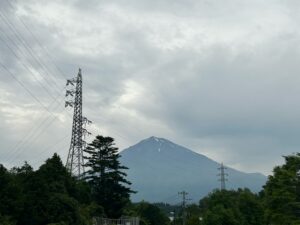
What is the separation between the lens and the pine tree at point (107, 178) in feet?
208

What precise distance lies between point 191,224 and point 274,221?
5255 centimetres

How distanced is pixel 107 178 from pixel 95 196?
8.60 ft

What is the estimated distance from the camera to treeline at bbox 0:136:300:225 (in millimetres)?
40906

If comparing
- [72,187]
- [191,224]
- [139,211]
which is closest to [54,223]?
[72,187]

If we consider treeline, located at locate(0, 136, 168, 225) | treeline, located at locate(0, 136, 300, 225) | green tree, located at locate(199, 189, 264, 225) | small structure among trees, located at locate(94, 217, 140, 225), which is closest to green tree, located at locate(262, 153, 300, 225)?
treeline, located at locate(0, 136, 300, 225)

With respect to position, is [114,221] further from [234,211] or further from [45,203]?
[234,211]

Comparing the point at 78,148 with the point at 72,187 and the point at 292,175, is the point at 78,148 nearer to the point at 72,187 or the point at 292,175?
the point at 72,187

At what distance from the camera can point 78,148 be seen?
58344mm

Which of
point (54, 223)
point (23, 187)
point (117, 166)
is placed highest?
point (117, 166)

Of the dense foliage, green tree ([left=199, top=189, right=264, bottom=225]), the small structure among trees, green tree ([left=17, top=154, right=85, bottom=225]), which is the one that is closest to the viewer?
the dense foliage

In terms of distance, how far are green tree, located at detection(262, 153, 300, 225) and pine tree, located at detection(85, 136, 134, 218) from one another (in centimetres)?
1779

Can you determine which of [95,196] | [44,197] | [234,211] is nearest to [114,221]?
[95,196]

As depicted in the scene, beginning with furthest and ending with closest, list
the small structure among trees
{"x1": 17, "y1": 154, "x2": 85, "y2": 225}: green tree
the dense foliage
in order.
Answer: the small structure among trees, {"x1": 17, "y1": 154, "x2": 85, "y2": 225}: green tree, the dense foliage

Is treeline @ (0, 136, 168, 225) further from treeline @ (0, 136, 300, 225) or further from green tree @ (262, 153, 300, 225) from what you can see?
green tree @ (262, 153, 300, 225)
